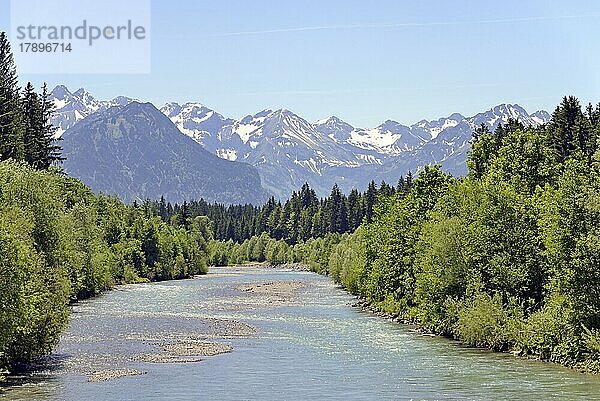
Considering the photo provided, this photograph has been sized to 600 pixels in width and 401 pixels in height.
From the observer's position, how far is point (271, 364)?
50312 millimetres

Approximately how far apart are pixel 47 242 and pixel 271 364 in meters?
17.6

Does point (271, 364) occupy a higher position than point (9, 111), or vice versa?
point (9, 111)

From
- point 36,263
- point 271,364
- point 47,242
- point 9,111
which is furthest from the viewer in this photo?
point 9,111

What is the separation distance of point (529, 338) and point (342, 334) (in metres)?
16.7

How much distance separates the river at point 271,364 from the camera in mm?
41062

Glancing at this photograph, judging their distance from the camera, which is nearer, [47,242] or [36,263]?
[36,263]

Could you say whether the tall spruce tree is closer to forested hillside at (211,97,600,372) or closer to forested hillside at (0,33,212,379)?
forested hillside at (0,33,212,379)

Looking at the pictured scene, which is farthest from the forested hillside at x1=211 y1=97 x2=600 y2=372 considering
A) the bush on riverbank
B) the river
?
the bush on riverbank

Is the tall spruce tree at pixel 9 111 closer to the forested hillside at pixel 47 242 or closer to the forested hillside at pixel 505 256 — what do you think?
the forested hillside at pixel 47 242

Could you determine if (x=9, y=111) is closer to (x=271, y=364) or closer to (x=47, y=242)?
(x=47, y=242)

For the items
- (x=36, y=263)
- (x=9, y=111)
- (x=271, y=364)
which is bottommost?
(x=271, y=364)

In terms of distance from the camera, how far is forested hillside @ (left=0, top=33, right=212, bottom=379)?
41.7 metres

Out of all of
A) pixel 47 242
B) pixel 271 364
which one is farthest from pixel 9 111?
pixel 271 364

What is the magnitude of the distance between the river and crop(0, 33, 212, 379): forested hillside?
9.92 feet
